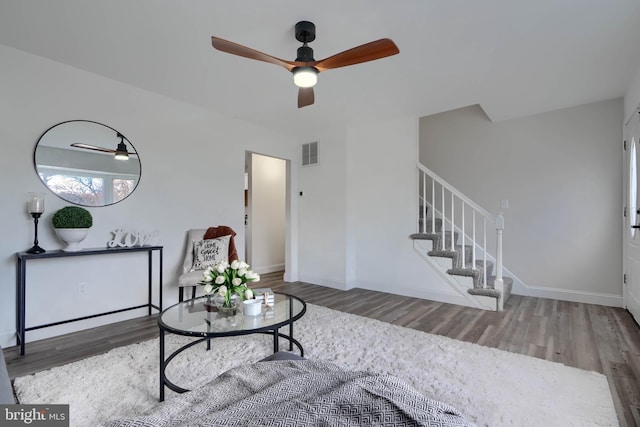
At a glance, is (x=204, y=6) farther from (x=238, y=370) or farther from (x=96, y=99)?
(x=238, y=370)

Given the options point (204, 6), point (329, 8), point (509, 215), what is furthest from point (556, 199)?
point (204, 6)

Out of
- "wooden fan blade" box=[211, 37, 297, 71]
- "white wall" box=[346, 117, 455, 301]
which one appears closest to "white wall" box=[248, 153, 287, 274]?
"white wall" box=[346, 117, 455, 301]

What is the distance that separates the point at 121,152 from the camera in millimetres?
3270

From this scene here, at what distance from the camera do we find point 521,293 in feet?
14.1

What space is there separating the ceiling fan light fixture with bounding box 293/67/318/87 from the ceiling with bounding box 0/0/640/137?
0.35 m

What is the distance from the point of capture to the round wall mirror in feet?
9.35

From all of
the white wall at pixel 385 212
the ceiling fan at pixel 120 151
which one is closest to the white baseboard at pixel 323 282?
the white wall at pixel 385 212

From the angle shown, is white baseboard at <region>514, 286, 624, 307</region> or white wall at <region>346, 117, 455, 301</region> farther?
white wall at <region>346, 117, 455, 301</region>

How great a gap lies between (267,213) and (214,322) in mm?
4255

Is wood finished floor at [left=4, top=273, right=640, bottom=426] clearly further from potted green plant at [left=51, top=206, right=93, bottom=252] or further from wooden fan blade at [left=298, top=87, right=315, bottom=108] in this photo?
wooden fan blade at [left=298, top=87, right=315, bottom=108]

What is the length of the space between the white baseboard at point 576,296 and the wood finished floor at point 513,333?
129mm

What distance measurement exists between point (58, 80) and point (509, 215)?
553 centimetres

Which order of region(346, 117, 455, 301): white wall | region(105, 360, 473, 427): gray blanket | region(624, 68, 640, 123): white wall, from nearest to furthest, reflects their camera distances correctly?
region(105, 360, 473, 427): gray blanket
region(624, 68, 640, 123): white wall
region(346, 117, 455, 301): white wall

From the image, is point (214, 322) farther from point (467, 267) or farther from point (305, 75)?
point (467, 267)
